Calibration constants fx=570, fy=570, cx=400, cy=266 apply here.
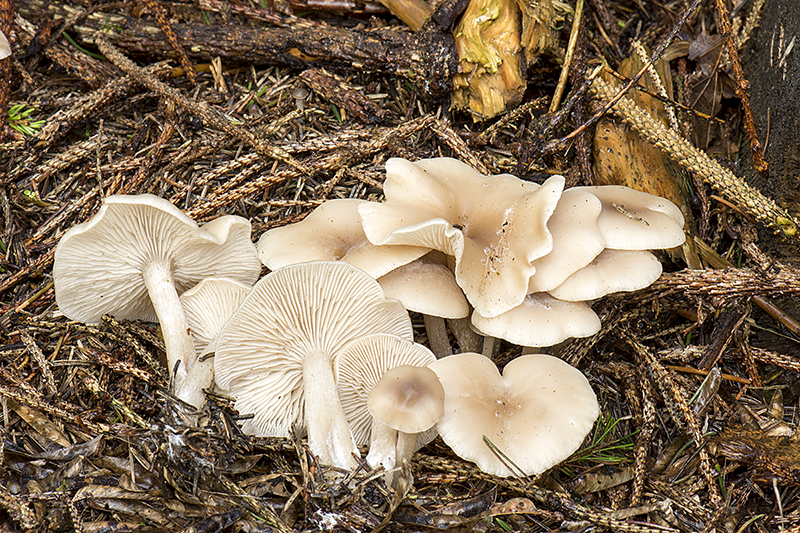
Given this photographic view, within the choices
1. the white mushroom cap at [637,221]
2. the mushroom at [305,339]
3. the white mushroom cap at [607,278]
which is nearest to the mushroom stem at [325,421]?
the mushroom at [305,339]

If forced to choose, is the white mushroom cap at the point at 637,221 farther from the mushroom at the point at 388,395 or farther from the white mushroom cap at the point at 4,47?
the white mushroom cap at the point at 4,47

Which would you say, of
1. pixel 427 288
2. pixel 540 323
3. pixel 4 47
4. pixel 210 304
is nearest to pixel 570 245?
pixel 540 323

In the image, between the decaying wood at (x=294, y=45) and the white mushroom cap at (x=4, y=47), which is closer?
the white mushroom cap at (x=4, y=47)

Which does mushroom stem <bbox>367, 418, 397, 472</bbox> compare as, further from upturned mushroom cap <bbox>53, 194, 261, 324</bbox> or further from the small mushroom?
upturned mushroom cap <bbox>53, 194, 261, 324</bbox>

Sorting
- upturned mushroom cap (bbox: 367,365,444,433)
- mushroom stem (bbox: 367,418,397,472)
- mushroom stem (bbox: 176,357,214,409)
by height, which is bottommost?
mushroom stem (bbox: 367,418,397,472)

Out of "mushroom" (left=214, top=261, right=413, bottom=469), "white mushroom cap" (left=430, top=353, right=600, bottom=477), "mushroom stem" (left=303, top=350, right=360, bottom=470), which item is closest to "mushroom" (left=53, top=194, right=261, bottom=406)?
"mushroom" (left=214, top=261, right=413, bottom=469)
